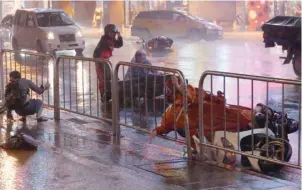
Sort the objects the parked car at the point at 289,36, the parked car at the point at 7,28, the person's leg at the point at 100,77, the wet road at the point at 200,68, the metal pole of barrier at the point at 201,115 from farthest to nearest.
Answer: the parked car at the point at 7,28 < the parked car at the point at 289,36 < the wet road at the point at 200,68 < the person's leg at the point at 100,77 < the metal pole of barrier at the point at 201,115

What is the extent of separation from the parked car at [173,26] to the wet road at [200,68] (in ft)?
1.87

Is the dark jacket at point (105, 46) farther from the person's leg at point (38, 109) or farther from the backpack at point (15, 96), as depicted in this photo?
the backpack at point (15, 96)

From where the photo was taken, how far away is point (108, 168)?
8102 mm

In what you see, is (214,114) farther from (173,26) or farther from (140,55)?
(173,26)

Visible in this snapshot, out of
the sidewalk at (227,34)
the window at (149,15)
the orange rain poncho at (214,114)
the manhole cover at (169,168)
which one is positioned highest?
the window at (149,15)

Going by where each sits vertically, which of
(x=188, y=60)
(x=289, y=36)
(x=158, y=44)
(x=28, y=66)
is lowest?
(x=188, y=60)

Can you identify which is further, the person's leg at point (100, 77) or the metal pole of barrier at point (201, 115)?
the person's leg at point (100, 77)

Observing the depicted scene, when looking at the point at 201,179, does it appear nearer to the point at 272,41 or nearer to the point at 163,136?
the point at 163,136

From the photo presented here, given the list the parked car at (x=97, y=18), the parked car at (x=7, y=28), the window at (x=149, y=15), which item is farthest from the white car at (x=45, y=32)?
the parked car at (x=97, y=18)

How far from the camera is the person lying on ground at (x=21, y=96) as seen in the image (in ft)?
36.9

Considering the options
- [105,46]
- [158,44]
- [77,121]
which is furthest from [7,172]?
[158,44]

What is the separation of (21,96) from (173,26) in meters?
27.1

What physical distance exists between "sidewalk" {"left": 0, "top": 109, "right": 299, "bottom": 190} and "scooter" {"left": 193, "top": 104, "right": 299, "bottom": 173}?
38 cm

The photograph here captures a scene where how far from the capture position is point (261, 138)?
823 centimetres
